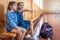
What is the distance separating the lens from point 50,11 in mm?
7812

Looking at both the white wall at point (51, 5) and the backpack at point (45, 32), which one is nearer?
the backpack at point (45, 32)

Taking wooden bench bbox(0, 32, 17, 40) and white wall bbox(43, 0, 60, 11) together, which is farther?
white wall bbox(43, 0, 60, 11)

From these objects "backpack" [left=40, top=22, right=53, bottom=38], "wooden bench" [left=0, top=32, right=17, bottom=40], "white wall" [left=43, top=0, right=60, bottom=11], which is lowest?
"backpack" [left=40, top=22, right=53, bottom=38]

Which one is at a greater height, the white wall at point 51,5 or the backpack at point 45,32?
the white wall at point 51,5

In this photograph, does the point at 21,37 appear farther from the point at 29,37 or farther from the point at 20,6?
the point at 20,6

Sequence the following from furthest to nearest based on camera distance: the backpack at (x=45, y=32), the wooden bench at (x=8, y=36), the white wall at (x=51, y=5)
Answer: the white wall at (x=51, y=5)
the backpack at (x=45, y=32)
the wooden bench at (x=8, y=36)

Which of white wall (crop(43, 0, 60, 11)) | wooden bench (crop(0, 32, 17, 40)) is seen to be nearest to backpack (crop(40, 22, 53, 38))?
wooden bench (crop(0, 32, 17, 40))

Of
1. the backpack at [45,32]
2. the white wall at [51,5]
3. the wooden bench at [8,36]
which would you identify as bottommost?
the backpack at [45,32]

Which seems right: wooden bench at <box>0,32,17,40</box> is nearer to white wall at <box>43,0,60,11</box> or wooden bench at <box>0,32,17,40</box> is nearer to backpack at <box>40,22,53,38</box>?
backpack at <box>40,22,53,38</box>

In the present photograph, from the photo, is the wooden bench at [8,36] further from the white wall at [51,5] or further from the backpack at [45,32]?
the white wall at [51,5]

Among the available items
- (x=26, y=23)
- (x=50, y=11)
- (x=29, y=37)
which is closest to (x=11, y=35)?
(x=29, y=37)

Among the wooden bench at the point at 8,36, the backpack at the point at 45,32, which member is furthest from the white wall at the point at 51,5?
the wooden bench at the point at 8,36

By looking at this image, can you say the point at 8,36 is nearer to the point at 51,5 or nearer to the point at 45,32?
the point at 45,32

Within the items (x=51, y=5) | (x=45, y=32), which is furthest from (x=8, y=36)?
(x=51, y=5)
